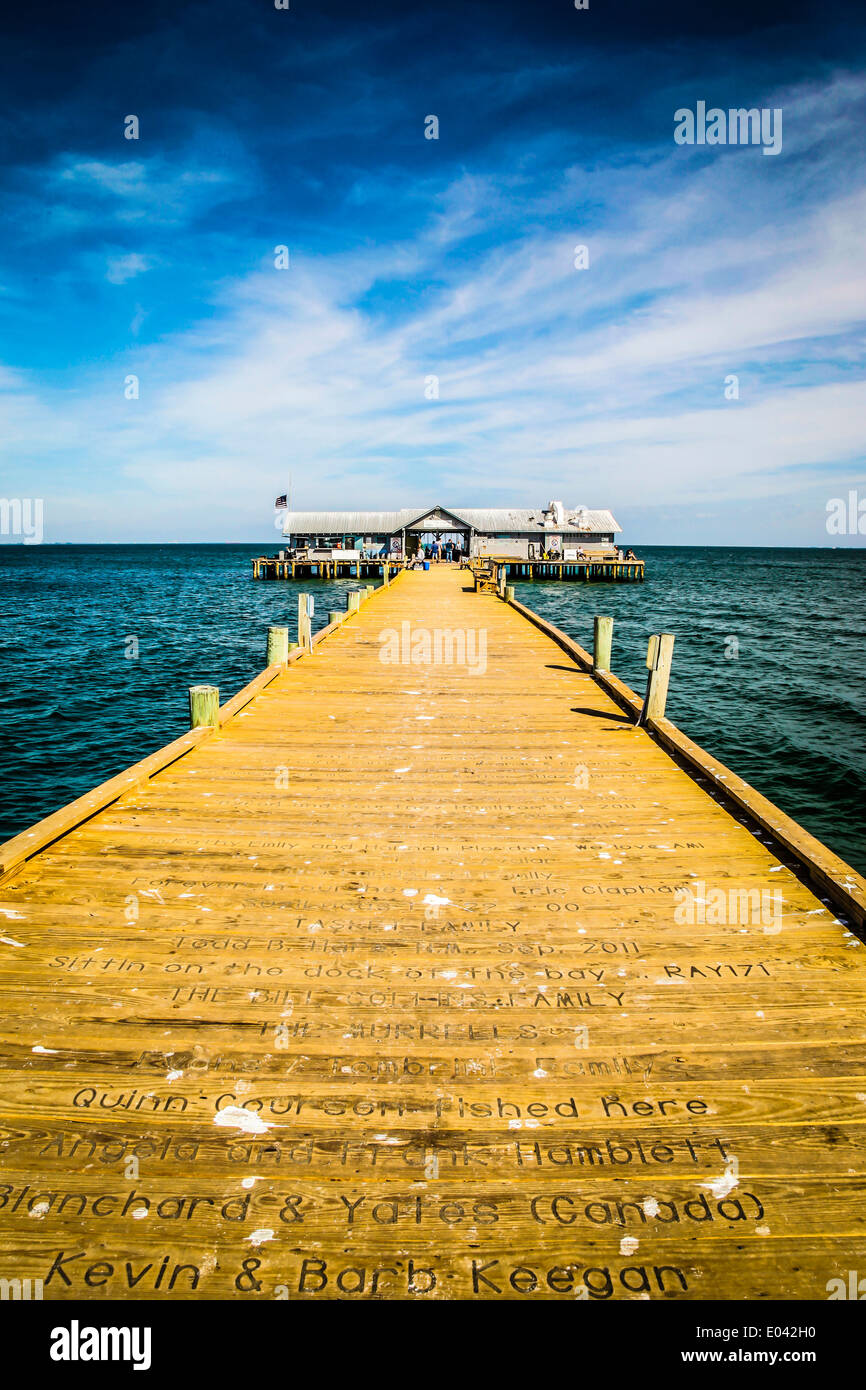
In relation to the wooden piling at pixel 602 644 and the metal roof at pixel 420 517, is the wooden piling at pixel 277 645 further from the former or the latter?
the metal roof at pixel 420 517

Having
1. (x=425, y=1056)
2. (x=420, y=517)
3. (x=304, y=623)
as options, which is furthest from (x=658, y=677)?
(x=420, y=517)

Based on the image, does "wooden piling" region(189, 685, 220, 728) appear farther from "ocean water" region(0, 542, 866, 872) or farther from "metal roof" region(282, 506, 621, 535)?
"metal roof" region(282, 506, 621, 535)

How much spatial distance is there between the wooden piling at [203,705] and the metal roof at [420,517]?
5819cm

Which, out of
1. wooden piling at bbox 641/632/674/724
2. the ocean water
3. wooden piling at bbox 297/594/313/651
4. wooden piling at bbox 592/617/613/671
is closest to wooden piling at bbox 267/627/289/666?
wooden piling at bbox 297/594/313/651

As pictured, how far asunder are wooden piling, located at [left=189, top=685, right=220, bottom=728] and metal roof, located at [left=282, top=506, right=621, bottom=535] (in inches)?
2291

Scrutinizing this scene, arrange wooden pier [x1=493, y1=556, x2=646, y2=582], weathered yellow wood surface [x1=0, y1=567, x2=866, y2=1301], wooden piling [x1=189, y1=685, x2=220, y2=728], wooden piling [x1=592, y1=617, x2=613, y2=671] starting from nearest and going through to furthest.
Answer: weathered yellow wood surface [x1=0, y1=567, x2=866, y2=1301] < wooden piling [x1=189, y1=685, x2=220, y2=728] < wooden piling [x1=592, y1=617, x2=613, y2=671] < wooden pier [x1=493, y1=556, x2=646, y2=582]

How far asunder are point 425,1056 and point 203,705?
214 inches

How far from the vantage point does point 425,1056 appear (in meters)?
3.06

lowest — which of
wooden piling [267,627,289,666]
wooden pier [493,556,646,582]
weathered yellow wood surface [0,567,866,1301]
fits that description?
weathered yellow wood surface [0,567,866,1301]

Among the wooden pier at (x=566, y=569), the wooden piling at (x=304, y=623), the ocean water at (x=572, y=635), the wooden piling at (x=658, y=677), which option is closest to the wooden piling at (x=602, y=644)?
the wooden piling at (x=658, y=677)

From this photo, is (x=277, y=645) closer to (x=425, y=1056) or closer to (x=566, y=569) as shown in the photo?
(x=425, y=1056)

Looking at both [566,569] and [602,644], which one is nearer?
[602,644]

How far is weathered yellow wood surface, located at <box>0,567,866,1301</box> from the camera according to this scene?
2.26 meters

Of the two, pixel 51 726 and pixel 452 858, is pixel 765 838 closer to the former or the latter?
pixel 452 858
